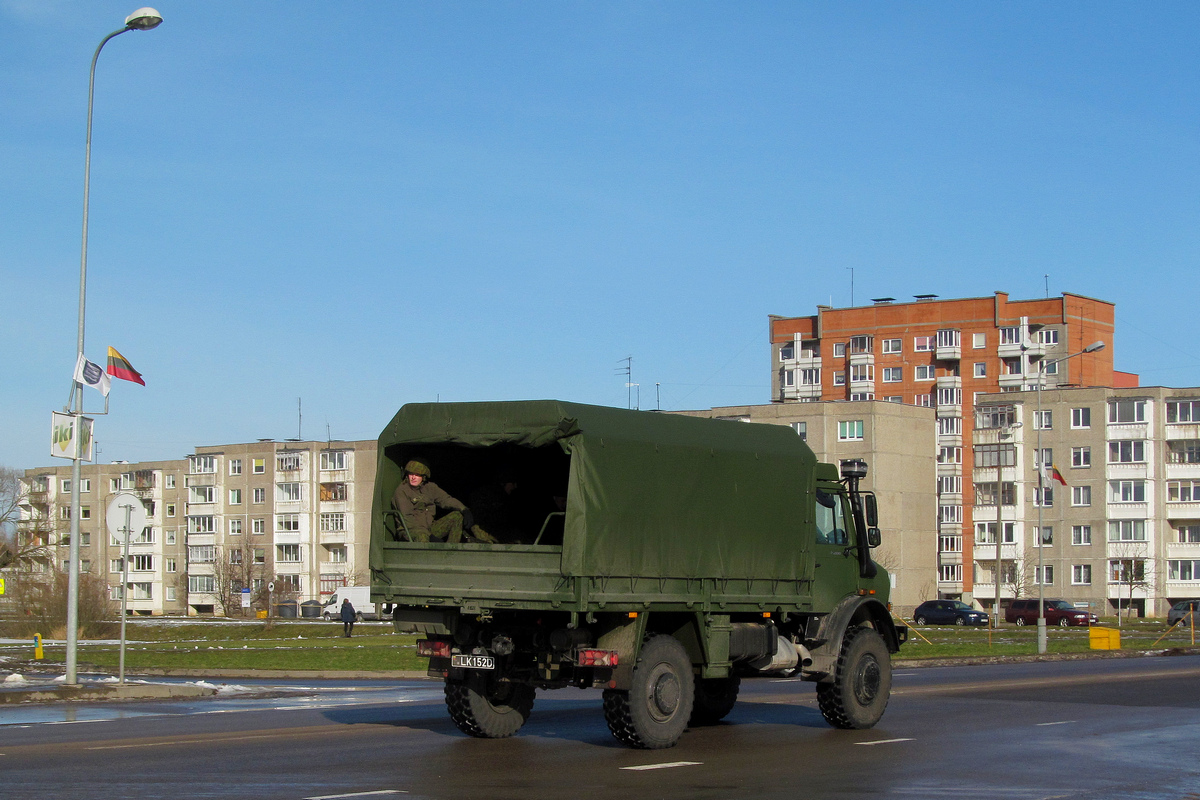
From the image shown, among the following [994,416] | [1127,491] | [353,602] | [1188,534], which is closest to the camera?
[353,602]

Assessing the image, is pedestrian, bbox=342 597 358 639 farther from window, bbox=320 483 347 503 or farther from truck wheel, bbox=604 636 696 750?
window, bbox=320 483 347 503

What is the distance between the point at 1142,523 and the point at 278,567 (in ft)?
242

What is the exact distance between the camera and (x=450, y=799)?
1045 centimetres

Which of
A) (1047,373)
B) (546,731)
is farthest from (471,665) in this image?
(1047,373)

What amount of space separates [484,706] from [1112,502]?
98131 millimetres

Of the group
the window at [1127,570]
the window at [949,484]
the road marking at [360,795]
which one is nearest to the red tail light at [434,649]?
the road marking at [360,795]

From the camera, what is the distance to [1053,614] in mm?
79125

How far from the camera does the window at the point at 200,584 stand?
13275cm

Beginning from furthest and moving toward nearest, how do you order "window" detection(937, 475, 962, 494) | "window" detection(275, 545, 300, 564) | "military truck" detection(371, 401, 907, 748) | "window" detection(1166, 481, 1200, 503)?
"window" detection(275, 545, 300, 564) → "window" detection(937, 475, 962, 494) → "window" detection(1166, 481, 1200, 503) → "military truck" detection(371, 401, 907, 748)

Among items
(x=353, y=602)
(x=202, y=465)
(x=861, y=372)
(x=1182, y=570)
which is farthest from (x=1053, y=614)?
(x=202, y=465)

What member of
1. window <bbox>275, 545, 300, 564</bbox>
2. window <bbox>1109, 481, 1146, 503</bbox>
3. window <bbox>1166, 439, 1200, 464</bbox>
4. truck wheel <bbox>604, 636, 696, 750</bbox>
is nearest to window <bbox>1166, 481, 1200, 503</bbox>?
window <bbox>1166, 439, 1200, 464</bbox>

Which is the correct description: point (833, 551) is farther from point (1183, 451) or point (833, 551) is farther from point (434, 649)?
point (1183, 451)

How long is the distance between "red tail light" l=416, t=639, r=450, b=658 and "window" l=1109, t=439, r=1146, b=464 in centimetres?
9837

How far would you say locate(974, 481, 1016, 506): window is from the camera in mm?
109125
